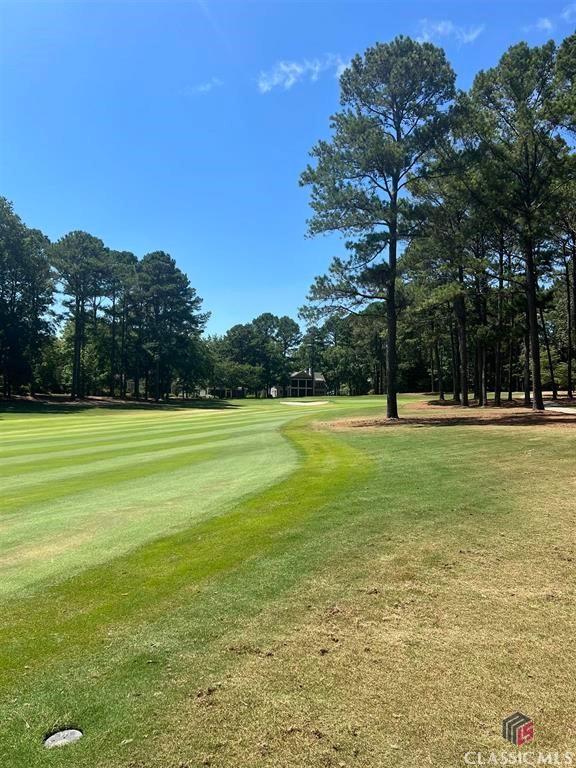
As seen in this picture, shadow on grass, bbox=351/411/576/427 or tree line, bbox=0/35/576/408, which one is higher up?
tree line, bbox=0/35/576/408

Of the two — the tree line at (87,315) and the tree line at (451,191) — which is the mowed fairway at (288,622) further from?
the tree line at (87,315)

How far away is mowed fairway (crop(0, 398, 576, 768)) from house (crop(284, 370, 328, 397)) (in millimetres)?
107890

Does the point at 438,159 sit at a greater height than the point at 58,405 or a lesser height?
greater

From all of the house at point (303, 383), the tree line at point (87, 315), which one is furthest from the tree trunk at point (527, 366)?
the house at point (303, 383)

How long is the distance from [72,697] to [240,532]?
347cm

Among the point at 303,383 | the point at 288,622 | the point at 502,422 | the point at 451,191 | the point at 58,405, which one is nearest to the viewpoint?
the point at 288,622

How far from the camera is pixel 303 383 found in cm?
11931

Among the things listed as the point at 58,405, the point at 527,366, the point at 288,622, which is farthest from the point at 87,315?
the point at 288,622

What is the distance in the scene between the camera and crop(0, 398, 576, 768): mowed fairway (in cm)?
287
